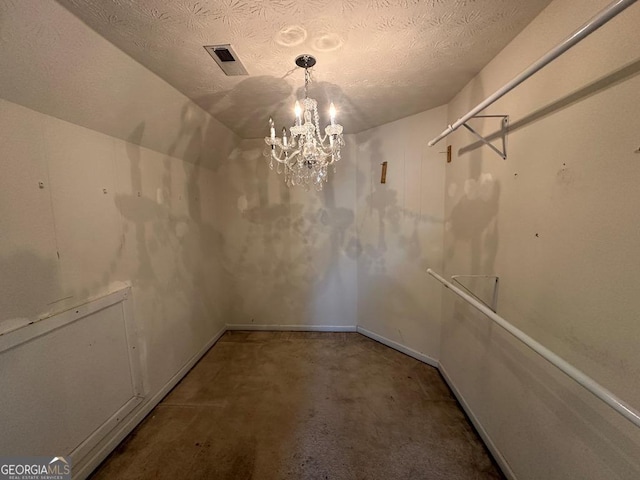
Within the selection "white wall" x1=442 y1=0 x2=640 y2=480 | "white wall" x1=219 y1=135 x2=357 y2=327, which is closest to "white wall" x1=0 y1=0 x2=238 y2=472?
"white wall" x1=219 y1=135 x2=357 y2=327

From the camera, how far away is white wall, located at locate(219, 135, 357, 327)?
9.64 ft

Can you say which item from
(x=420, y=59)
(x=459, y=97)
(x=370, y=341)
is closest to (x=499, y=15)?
(x=420, y=59)

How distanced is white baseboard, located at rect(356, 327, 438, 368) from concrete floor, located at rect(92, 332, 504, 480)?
103 millimetres

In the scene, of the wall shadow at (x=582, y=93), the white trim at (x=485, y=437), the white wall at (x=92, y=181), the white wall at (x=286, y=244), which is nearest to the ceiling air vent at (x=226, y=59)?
the white wall at (x=92, y=181)

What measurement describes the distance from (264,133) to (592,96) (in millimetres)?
2575

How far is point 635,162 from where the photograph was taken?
760mm

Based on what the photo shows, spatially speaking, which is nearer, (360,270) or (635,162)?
(635,162)

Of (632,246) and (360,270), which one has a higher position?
(632,246)

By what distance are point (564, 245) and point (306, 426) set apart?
72.1 inches

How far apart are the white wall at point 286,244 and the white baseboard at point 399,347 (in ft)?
0.72

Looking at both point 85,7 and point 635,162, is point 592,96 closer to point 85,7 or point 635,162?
point 635,162

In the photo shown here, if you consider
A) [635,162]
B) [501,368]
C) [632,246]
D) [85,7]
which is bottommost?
[501,368]

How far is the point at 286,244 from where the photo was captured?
3051 millimetres

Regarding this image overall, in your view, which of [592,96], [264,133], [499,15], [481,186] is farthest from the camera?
[264,133]
